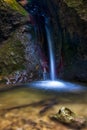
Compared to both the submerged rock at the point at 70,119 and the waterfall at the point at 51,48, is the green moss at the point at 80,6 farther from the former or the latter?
the submerged rock at the point at 70,119

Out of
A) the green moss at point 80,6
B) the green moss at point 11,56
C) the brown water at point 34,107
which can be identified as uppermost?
the green moss at point 80,6

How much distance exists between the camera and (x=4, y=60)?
788 centimetres

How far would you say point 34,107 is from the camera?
558 cm

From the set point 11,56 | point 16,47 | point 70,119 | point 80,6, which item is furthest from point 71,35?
point 70,119

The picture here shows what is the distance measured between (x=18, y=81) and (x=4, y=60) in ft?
2.64

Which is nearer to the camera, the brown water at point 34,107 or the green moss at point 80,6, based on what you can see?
the brown water at point 34,107

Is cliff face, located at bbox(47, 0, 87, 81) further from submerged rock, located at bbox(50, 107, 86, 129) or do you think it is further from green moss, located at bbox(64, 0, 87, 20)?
submerged rock, located at bbox(50, 107, 86, 129)

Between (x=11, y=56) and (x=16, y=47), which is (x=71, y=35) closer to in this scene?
(x=16, y=47)

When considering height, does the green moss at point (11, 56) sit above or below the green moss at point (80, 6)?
below

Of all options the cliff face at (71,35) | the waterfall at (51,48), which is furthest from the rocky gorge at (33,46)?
the waterfall at (51,48)

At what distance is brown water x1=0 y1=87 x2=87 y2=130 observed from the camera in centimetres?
463

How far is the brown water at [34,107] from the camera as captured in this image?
15.2 feet

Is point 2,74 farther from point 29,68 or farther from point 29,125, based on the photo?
point 29,125

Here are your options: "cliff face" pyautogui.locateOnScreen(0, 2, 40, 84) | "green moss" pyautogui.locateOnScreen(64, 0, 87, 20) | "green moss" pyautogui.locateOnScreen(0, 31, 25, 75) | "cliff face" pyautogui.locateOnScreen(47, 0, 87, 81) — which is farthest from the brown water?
"green moss" pyautogui.locateOnScreen(64, 0, 87, 20)
